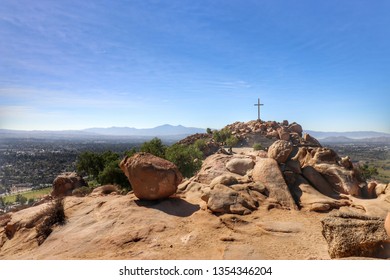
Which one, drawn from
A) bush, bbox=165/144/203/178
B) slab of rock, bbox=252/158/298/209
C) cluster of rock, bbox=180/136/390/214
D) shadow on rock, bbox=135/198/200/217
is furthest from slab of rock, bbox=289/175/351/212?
bush, bbox=165/144/203/178

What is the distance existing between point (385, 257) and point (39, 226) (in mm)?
13919

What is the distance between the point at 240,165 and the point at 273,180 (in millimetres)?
3139

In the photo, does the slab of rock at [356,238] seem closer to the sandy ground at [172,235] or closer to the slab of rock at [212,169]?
the sandy ground at [172,235]

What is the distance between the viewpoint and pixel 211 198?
1239 cm

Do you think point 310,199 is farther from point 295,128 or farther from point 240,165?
point 295,128

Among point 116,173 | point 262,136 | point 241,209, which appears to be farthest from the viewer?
point 262,136

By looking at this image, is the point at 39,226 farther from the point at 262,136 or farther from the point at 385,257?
the point at 262,136

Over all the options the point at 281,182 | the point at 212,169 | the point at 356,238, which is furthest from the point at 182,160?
the point at 356,238

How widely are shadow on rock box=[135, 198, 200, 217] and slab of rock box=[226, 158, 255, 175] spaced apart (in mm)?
4971

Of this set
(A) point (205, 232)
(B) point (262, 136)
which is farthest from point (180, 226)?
(B) point (262, 136)

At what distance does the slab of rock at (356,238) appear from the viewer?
314 inches

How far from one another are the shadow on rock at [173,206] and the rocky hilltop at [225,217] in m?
0.05

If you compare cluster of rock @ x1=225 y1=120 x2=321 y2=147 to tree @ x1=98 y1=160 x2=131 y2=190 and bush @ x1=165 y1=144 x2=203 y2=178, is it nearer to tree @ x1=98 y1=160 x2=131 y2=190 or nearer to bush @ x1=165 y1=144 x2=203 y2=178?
bush @ x1=165 y1=144 x2=203 y2=178

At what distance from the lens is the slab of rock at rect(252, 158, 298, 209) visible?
1305cm
